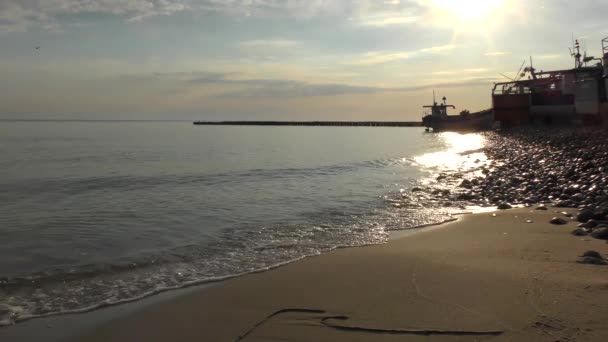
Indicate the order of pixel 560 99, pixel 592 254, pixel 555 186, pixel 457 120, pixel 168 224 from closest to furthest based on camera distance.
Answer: pixel 592 254 → pixel 168 224 → pixel 555 186 → pixel 560 99 → pixel 457 120

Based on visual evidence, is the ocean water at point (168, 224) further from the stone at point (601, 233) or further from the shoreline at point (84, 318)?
the stone at point (601, 233)

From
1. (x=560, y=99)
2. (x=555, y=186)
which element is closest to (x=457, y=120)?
(x=560, y=99)

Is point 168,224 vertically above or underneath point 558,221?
above

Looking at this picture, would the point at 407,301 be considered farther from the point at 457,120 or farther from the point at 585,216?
the point at 457,120

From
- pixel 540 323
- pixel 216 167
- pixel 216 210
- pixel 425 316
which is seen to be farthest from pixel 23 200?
pixel 540 323

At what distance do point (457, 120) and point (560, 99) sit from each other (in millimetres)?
25586

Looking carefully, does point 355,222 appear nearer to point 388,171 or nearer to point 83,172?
point 388,171

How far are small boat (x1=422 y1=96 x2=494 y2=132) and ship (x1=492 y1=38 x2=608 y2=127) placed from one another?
527cm

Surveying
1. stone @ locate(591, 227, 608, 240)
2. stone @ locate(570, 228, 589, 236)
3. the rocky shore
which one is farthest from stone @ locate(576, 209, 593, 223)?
stone @ locate(591, 227, 608, 240)

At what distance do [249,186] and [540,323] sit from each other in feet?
44.4

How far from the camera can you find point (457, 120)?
217ft

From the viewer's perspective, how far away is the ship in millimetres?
31359

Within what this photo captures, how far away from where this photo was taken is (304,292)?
5.18 m

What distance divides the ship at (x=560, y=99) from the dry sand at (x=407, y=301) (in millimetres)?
28973
